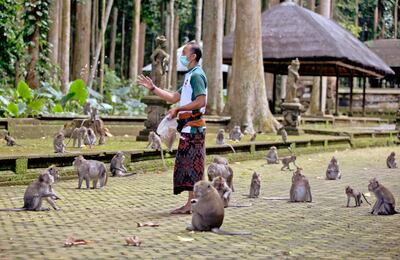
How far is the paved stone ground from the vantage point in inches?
A: 196

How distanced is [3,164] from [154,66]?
5.35 metres

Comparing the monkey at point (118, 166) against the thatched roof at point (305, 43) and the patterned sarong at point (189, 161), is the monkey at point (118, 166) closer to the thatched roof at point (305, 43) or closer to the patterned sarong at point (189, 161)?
the patterned sarong at point (189, 161)

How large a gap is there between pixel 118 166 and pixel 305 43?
14.8m

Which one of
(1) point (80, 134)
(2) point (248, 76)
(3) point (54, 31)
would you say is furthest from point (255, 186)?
(3) point (54, 31)

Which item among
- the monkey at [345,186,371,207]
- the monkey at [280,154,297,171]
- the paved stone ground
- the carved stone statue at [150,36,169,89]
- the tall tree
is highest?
the tall tree

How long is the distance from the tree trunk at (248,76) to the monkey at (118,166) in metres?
7.89

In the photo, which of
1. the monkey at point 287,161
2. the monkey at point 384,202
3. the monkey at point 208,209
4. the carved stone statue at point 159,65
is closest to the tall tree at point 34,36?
the carved stone statue at point 159,65

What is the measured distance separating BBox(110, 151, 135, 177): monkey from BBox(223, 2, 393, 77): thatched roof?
13654mm

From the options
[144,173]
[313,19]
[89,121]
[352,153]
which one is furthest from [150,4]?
[144,173]

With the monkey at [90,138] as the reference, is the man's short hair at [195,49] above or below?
above

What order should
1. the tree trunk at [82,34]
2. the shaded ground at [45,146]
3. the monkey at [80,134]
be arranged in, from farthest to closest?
the tree trunk at [82,34]
the monkey at [80,134]
the shaded ground at [45,146]

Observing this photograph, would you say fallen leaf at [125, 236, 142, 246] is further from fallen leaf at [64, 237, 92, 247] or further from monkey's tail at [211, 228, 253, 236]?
monkey's tail at [211, 228, 253, 236]

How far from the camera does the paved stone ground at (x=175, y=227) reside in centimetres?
497

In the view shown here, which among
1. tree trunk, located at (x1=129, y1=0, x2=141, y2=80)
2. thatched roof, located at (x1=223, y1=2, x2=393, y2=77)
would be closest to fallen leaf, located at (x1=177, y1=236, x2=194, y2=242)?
thatched roof, located at (x1=223, y1=2, x2=393, y2=77)
